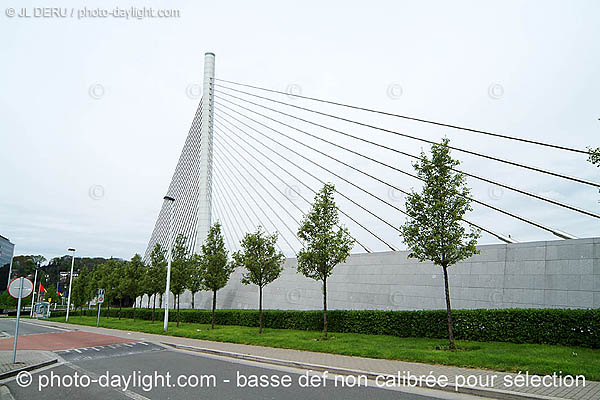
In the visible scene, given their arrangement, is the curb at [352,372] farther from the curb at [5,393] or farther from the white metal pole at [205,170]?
the white metal pole at [205,170]

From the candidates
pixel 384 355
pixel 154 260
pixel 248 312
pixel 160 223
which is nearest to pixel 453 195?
pixel 384 355

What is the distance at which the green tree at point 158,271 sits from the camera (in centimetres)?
3056

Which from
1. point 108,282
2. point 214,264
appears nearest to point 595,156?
point 214,264

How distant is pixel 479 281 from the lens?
52.2ft

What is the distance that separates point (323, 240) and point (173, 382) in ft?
30.3

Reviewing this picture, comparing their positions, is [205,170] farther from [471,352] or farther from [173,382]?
[471,352]

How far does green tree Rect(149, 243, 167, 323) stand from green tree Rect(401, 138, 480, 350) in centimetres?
2209

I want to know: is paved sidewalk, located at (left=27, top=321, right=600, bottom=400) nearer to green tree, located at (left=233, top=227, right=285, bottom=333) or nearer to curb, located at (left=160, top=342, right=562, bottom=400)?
curb, located at (left=160, top=342, right=562, bottom=400)

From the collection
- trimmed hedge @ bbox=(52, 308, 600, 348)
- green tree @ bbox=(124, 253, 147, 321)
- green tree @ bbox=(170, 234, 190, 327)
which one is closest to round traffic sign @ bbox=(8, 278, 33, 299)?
trimmed hedge @ bbox=(52, 308, 600, 348)

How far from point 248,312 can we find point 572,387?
19.1 meters

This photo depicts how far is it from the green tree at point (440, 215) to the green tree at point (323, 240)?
3.70m

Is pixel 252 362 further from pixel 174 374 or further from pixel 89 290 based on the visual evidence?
pixel 89 290

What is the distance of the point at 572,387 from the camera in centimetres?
750

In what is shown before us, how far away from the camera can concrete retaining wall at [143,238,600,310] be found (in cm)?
1340
